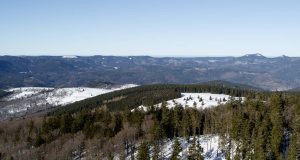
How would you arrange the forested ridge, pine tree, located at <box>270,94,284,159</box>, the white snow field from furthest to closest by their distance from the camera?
the white snow field
the forested ridge
pine tree, located at <box>270,94,284,159</box>

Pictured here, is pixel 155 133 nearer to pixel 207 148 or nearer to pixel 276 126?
pixel 207 148

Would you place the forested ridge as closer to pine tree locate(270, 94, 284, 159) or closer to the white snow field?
pine tree locate(270, 94, 284, 159)

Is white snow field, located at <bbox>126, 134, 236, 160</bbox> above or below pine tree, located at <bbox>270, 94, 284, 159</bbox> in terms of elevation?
below

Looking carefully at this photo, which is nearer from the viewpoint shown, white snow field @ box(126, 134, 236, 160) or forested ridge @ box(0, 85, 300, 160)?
forested ridge @ box(0, 85, 300, 160)

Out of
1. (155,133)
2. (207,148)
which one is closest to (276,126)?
(207,148)

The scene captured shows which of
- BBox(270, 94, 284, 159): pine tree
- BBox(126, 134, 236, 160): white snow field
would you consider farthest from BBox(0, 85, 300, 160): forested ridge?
BBox(126, 134, 236, 160): white snow field

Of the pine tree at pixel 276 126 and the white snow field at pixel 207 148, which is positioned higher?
A: the pine tree at pixel 276 126

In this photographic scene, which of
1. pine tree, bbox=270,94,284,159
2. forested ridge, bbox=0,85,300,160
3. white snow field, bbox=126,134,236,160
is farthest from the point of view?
white snow field, bbox=126,134,236,160

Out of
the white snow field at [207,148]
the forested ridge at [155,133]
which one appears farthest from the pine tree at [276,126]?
the white snow field at [207,148]

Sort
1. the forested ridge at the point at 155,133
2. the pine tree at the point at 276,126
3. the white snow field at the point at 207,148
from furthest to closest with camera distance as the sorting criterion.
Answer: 1. the white snow field at the point at 207,148
2. the forested ridge at the point at 155,133
3. the pine tree at the point at 276,126

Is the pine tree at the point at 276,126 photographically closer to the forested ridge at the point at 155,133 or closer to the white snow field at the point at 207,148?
the forested ridge at the point at 155,133

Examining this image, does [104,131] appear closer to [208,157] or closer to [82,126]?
[82,126]
